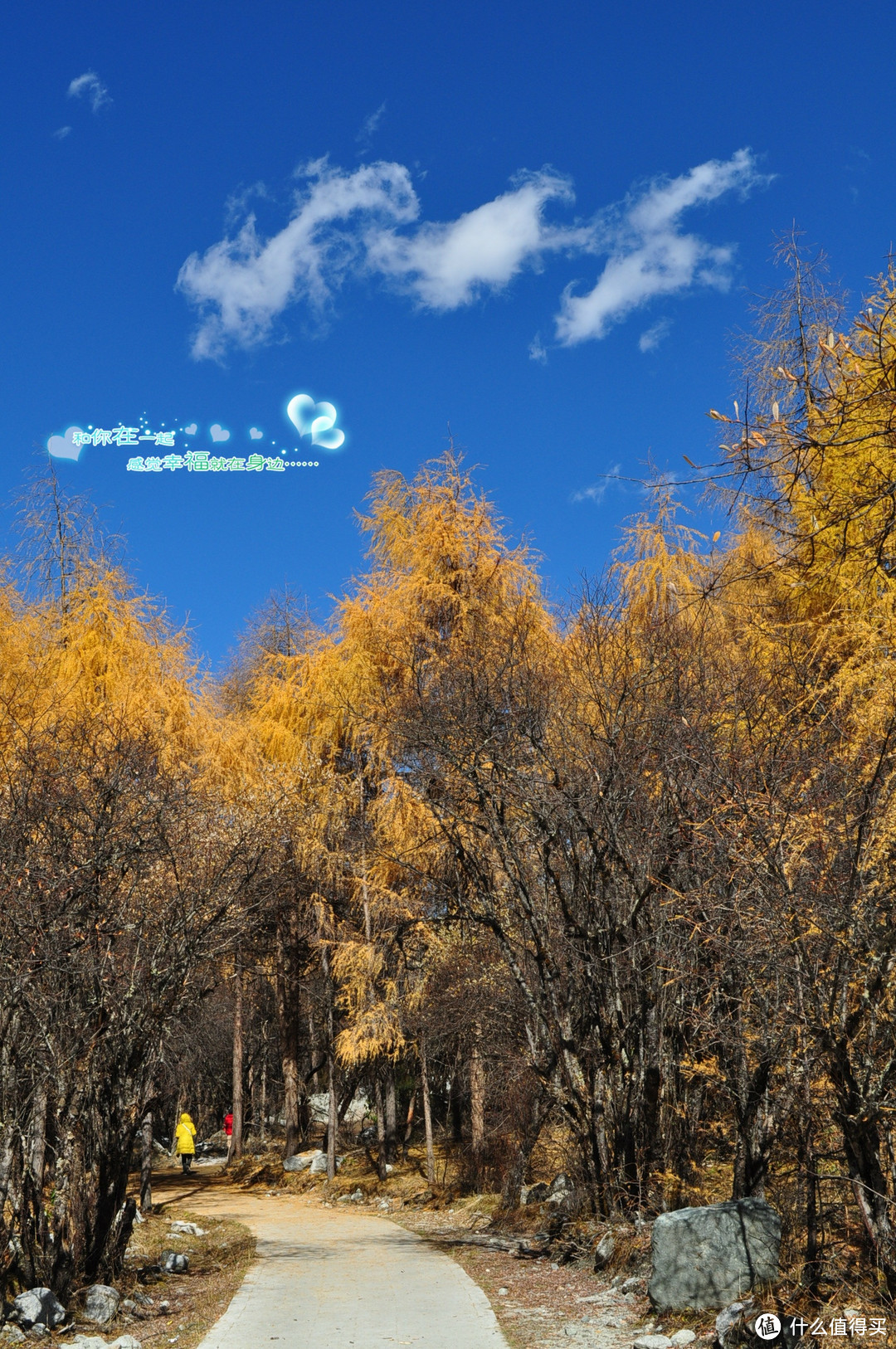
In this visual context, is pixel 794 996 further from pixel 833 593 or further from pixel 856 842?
pixel 833 593

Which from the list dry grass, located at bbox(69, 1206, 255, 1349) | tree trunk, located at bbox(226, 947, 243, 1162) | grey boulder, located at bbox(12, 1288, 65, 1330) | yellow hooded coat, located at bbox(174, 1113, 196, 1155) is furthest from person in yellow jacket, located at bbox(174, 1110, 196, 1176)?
grey boulder, located at bbox(12, 1288, 65, 1330)

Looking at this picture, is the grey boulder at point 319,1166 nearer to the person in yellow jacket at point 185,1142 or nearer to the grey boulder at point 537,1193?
the person in yellow jacket at point 185,1142

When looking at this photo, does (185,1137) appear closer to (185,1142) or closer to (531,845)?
(185,1142)

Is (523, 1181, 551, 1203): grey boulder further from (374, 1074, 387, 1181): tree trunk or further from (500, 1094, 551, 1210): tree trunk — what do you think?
(374, 1074, 387, 1181): tree trunk

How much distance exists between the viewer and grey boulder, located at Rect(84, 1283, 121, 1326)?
7.36 metres

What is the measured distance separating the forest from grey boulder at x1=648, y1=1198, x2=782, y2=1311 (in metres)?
0.37

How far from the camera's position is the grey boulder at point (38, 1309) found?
6742 millimetres

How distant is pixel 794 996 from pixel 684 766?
3.21 m

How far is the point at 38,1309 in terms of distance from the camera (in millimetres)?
6812

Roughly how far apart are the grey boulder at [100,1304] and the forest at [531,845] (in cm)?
23

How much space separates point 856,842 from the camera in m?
5.80

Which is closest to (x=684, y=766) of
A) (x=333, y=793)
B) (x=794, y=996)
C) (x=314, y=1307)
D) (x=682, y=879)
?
(x=682, y=879)

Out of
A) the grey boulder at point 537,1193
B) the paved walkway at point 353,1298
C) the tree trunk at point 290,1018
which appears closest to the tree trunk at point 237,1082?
the tree trunk at point 290,1018

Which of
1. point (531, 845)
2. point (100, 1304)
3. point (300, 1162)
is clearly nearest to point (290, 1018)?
point (300, 1162)
